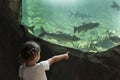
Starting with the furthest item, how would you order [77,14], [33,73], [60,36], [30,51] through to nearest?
1. [77,14]
2. [60,36]
3. [33,73]
4. [30,51]

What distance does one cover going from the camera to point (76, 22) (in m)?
4.73

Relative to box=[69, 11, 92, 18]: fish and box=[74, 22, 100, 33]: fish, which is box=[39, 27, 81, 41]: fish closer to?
box=[74, 22, 100, 33]: fish

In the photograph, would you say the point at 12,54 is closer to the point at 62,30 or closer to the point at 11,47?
the point at 11,47

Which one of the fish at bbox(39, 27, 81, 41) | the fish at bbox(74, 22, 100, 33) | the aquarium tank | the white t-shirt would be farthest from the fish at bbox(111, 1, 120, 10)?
the white t-shirt

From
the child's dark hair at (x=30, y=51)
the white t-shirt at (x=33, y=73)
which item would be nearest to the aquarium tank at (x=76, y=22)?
the white t-shirt at (x=33, y=73)

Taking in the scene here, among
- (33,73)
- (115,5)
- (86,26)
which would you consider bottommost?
(33,73)

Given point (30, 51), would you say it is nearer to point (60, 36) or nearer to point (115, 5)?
point (60, 36)

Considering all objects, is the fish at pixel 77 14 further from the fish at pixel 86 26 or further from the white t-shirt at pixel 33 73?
the white t-shirt at pixel 33 73

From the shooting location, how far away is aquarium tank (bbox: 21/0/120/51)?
175 inches

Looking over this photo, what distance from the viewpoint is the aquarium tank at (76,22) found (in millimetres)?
4453

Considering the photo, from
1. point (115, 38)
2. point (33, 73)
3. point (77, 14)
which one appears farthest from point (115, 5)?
point (33, 73)

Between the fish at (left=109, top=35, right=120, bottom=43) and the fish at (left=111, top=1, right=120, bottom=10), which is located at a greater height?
the fish at (left=111, top=1, right=120, bottom=10)

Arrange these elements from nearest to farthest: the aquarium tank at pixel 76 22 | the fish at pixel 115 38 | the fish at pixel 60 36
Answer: the fish at pixel 115 38, the aquarium tank at pixel 76 22, the fish at pixel 60 36

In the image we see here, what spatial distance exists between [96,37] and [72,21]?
18.6 inches
